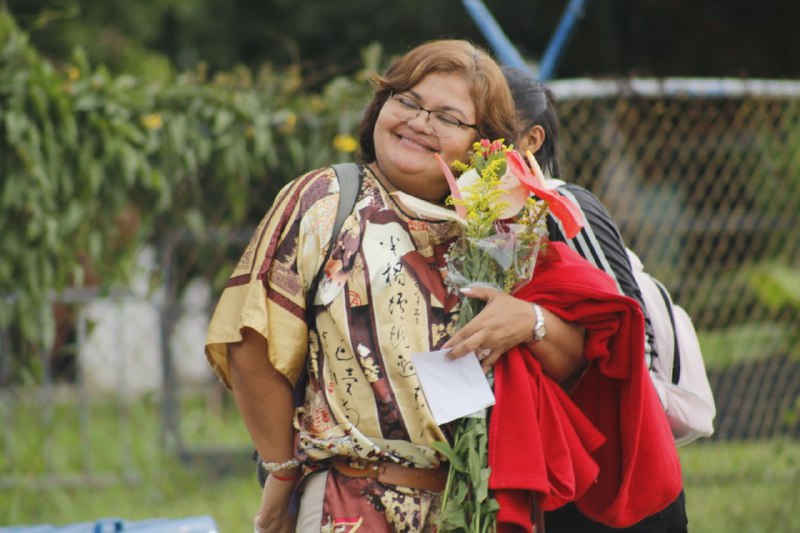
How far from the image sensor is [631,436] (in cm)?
252

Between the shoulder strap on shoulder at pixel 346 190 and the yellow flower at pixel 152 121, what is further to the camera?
the yellow flower at pixel 152 121

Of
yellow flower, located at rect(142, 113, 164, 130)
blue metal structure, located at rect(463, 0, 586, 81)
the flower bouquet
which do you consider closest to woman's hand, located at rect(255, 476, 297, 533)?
the flower bouquet

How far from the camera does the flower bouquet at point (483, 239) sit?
94.8 inches

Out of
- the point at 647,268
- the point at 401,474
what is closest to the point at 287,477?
the point at 401,474

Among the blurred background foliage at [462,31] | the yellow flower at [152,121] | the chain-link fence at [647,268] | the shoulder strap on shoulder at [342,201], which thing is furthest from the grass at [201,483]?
the blurred background foliage at [462,31]

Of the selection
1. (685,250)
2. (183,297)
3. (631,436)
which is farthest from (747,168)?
(631,436)

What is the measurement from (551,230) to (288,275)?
70 cm

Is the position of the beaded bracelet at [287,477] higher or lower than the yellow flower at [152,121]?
lower

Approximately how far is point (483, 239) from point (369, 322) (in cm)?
32

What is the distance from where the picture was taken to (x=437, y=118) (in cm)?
256

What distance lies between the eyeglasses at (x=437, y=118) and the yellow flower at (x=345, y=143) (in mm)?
2229

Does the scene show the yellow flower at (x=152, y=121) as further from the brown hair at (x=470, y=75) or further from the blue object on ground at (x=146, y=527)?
the brown hair at (x=470, y=75)

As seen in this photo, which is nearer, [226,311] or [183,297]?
[226,311]

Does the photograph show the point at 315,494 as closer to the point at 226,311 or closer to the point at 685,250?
the point at 226,311
